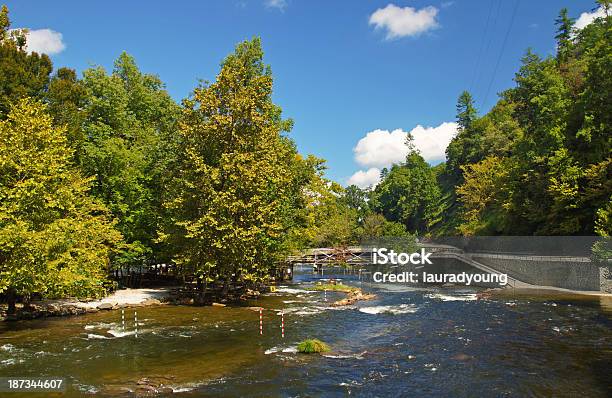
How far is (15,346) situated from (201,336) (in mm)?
8535

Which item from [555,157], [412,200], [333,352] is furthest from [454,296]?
[412,200]

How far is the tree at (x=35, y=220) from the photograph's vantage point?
2450 cm

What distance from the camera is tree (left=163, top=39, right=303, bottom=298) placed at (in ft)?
111

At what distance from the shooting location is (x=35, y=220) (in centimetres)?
2650

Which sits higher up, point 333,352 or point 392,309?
point 333,352

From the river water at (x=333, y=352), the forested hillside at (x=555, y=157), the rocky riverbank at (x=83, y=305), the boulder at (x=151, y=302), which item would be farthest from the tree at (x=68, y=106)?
the forested hillside at (x=555, y=157)

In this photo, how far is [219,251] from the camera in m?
34.9

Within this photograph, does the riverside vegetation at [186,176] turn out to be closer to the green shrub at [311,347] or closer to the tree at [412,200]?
the green shrub at [311,347]

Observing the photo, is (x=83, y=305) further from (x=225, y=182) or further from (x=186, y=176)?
(x=225, y=182)

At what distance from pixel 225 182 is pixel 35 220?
13.0 metres

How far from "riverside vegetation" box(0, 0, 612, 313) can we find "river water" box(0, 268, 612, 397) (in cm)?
504

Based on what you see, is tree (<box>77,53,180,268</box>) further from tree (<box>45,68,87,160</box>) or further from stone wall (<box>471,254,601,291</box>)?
stone wall (<box>471,254,601,291</box>)

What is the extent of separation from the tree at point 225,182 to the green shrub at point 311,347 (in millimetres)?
13852

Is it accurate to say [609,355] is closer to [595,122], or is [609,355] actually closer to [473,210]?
[595,122]
